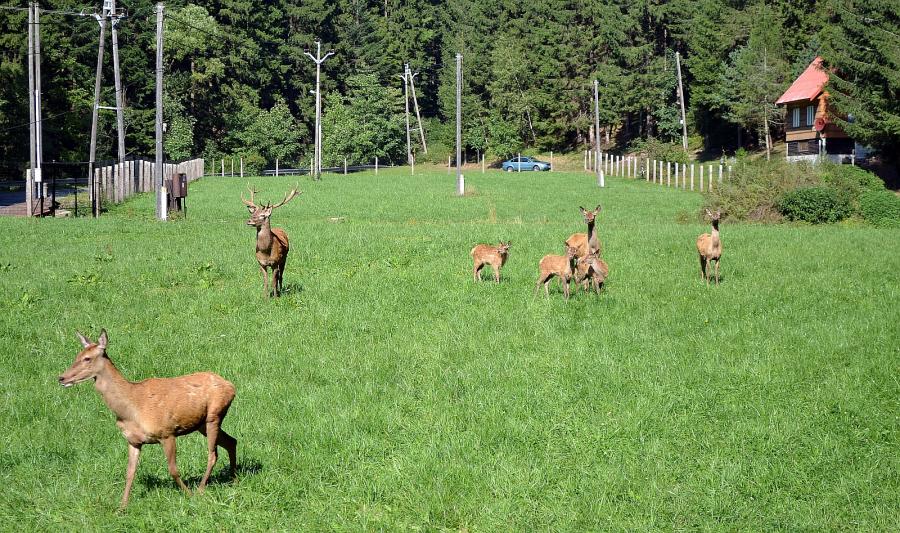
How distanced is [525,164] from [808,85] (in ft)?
105

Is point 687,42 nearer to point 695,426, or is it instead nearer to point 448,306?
point 448,306

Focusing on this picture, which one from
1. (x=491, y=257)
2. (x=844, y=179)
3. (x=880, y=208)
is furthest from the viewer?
(x=844, y=179)

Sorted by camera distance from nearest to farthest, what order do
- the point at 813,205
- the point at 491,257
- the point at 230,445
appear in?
1. the point at 230,445
2. the point at 491,257
3. the point at 813,205

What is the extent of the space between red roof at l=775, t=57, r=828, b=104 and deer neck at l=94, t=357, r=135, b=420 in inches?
2556

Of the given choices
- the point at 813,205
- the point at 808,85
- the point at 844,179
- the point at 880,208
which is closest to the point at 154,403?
the point at 813,205

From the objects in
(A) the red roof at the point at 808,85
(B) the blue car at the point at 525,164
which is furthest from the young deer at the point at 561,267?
(B) the blue car at the point at 525,164

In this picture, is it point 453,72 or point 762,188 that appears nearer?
point 762,188

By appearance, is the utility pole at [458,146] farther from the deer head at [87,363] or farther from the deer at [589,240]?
the deer head at [87,363]

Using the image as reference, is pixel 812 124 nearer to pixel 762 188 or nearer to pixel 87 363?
pixel 762 188

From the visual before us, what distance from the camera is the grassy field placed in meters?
7.82

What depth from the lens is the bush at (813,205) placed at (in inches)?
1410

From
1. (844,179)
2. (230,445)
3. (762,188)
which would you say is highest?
(844,179)

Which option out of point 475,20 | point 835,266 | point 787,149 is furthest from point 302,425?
point 475,20

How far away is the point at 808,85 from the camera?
224 feet
